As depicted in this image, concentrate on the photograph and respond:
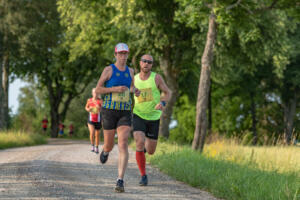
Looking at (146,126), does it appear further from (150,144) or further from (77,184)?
(77,184)

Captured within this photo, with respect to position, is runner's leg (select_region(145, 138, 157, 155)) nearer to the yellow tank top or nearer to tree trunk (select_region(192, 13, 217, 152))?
the yellow tank top

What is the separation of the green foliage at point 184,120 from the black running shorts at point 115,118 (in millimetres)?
33485

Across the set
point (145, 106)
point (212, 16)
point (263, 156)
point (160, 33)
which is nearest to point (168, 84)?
point (160, 33)

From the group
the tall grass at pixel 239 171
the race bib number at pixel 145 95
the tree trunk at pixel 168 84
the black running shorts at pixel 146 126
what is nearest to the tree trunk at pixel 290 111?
the tree trunk at pixel 168 84

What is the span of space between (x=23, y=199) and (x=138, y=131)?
267 cm

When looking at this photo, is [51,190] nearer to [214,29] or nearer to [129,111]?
[129,111]

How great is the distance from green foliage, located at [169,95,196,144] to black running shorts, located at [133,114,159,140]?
32567mm

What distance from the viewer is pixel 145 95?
7.73m

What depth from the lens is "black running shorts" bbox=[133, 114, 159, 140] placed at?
25.3ft

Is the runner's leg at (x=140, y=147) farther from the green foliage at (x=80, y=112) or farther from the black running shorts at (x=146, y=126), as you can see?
the green foliage at (x=80, y=112)

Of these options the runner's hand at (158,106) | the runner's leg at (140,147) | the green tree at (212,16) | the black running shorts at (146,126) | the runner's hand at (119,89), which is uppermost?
the green tree at (212,16)

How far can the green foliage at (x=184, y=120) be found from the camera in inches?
1614

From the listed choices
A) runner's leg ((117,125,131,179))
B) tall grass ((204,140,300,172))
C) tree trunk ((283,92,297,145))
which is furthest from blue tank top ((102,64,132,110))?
tree trunk ((283,92,297,145))

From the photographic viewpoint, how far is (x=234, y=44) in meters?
21.2
